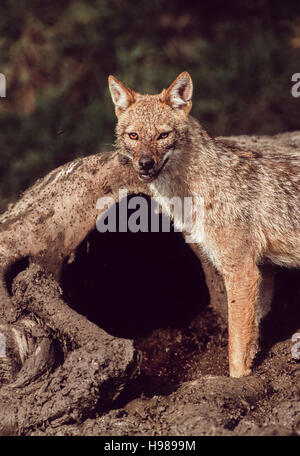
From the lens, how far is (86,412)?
15.4 feet

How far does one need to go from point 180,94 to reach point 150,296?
9.55 feet

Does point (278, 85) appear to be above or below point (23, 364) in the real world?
above

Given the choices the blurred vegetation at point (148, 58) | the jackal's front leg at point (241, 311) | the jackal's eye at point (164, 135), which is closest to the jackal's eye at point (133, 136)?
the jackal's eye at point (164, 135)

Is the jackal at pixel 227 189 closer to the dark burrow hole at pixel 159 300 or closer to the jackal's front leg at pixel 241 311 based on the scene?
the jackal's front leg at pixel 241 311

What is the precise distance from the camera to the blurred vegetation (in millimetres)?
12312

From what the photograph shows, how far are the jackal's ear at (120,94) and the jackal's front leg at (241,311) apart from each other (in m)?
1.84

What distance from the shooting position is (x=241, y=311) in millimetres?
5645

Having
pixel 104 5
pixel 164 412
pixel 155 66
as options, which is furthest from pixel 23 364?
pixel 104 5

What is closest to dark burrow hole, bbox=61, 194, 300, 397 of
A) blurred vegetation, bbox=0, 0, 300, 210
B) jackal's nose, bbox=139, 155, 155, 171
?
jackal's nose, bbox=139, 155, 155, 171

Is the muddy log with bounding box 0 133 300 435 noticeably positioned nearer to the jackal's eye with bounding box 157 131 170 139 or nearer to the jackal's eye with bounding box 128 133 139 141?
the jackal's eye with bounding box 128 133 139 141

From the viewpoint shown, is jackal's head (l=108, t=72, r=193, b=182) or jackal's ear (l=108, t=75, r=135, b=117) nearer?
jackal's head (l=108, t=72, r=193, b=182)

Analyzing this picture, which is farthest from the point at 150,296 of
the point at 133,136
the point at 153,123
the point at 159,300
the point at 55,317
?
the point at 153,123
